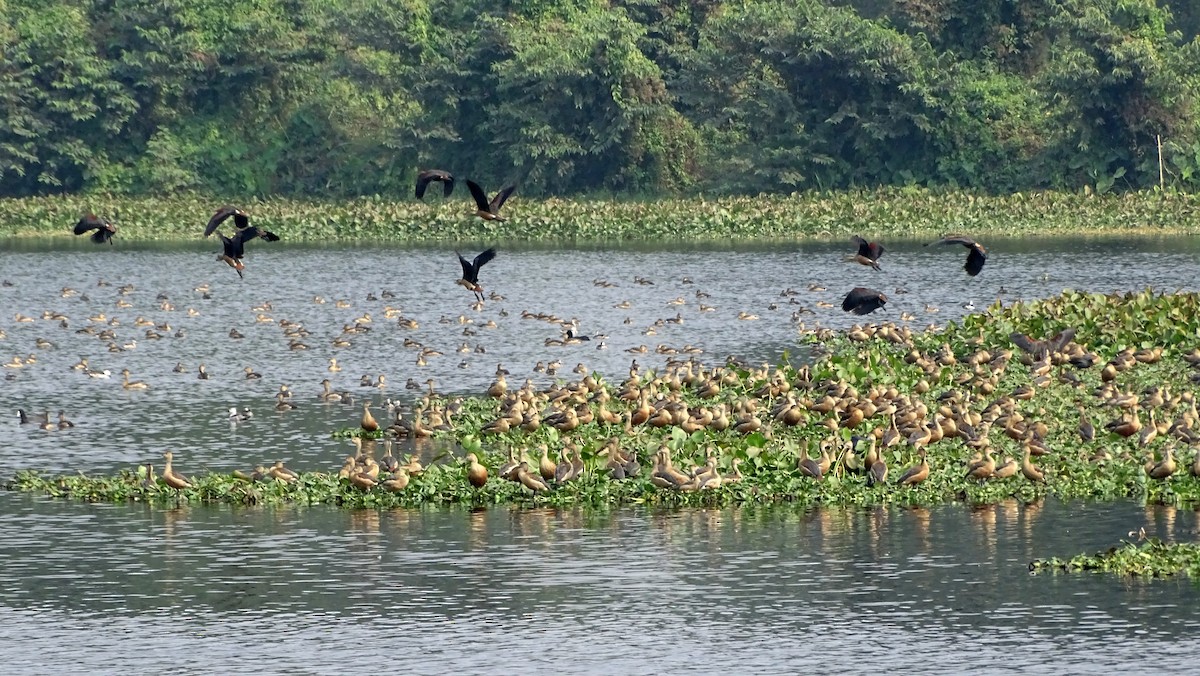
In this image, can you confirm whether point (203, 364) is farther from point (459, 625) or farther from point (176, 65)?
point (176, 65)

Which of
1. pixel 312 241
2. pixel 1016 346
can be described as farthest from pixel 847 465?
pixel 312 241

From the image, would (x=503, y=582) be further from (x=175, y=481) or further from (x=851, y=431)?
(x=851, y=431)

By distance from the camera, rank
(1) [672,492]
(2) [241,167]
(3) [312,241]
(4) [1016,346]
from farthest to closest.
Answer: (2) [241,167]
(3) [312,241]
(4) [1016,346]
(1) [672,492]

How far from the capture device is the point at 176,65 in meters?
89.5

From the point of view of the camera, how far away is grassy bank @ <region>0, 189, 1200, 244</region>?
74250 mm

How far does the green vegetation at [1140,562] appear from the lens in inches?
852

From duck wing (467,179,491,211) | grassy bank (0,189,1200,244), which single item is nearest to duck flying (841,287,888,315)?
duck wing (467,179,491,211)

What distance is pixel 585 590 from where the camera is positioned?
2164cm

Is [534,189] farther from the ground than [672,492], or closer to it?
farther from the ground

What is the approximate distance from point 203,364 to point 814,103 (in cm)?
4675

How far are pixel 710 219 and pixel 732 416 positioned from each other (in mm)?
46240

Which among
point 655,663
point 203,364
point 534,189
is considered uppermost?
point 534,189

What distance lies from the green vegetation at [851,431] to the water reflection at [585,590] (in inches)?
23.7

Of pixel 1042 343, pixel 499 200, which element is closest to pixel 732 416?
pixel 499 200
